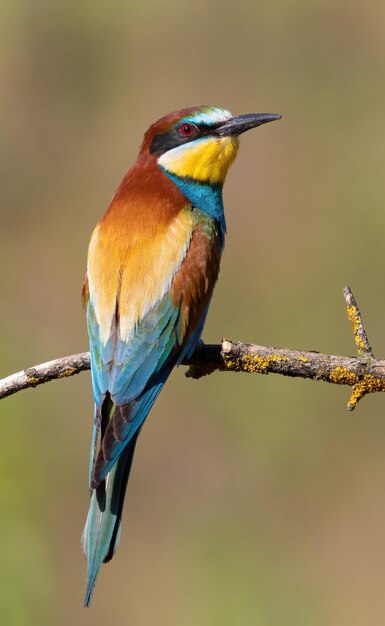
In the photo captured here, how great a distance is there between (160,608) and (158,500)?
0.46 m

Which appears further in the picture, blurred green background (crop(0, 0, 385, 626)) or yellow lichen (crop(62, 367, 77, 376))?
blurred green background (crop(0, 0, 385, 626))

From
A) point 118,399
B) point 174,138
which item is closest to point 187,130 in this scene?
point 174,138

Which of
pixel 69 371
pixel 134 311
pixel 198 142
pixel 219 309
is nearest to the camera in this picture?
pixel 69 371

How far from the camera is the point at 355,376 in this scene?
283cm

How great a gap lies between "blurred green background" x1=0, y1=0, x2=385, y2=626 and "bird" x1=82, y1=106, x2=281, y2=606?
0.70 metres

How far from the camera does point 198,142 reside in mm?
3545

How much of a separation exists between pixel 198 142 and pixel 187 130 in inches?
2.1

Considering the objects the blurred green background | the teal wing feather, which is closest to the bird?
the teal wing feather

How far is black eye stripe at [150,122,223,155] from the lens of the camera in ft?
11.7

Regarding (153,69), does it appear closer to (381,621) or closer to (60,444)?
(60,444)

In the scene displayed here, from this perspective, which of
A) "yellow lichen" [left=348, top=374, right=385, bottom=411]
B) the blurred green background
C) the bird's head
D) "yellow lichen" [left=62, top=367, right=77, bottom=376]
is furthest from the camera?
the blurred green background

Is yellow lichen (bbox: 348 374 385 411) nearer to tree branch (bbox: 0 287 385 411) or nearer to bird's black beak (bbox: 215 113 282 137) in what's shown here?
tree branch (bbox: 0 287 385 411)

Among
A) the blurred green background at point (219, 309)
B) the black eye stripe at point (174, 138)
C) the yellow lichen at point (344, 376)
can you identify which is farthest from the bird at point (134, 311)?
the blurred green background at point (219, 309)

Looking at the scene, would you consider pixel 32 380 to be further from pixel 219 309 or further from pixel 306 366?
pixel 219 309
